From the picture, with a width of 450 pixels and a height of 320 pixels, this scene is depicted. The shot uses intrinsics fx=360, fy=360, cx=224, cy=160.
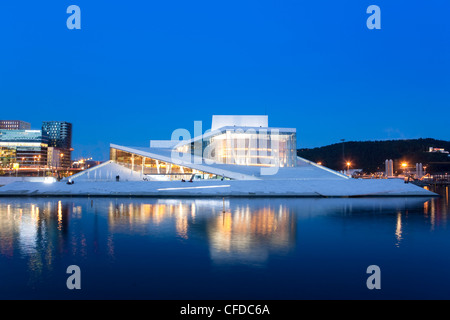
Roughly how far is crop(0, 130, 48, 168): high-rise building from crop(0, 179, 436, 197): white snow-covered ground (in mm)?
88318

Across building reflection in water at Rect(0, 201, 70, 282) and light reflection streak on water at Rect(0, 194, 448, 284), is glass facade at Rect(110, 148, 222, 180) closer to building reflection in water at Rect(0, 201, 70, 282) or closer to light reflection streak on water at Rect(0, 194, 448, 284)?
light reflection streak on water at Rect(0, 194, 448, 284)

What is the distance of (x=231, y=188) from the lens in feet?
102

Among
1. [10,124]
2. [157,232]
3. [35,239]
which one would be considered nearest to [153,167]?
[157,232]

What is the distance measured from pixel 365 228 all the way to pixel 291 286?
774cm

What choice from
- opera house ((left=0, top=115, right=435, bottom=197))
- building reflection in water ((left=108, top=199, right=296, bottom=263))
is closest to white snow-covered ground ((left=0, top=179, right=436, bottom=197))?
opera house ((left=0, top=115, right=435, bottom=197))

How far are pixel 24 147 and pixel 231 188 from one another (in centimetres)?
10553

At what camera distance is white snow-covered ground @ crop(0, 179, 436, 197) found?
100 feet

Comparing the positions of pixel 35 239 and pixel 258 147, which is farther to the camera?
pixel 258 147

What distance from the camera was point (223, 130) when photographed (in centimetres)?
3856

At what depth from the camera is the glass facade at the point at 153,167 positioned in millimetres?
36219

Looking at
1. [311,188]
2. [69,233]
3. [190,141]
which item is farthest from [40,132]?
[69,233]

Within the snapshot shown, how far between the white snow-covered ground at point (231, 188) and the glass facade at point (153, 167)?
3295mm

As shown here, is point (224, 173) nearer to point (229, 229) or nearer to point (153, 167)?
point (153, 167)
